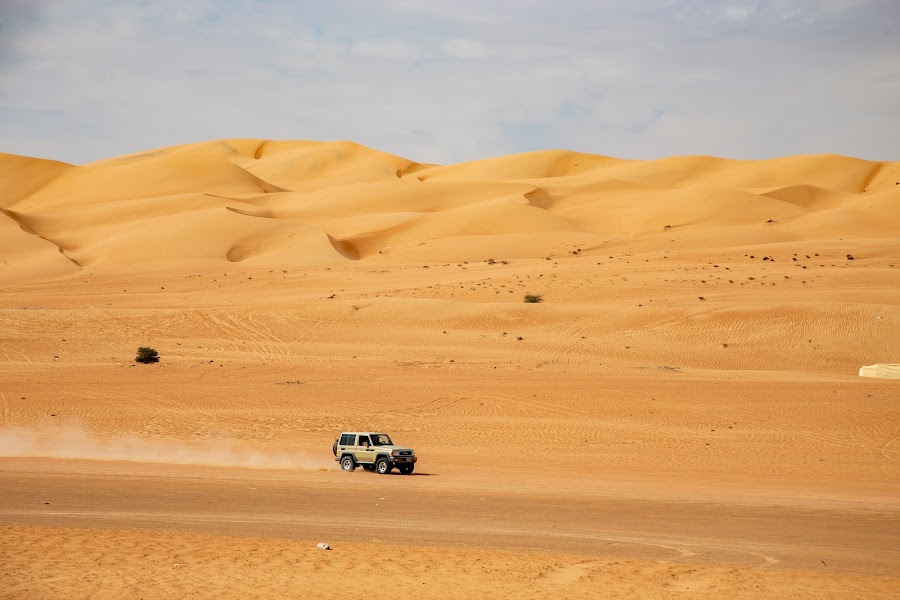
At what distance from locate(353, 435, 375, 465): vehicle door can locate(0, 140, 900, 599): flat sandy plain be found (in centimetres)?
32

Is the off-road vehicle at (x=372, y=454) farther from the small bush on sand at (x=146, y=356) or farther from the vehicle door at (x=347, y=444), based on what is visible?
the small bush on sand at (x=146, y=356)

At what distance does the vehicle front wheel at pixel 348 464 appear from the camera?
17922mm

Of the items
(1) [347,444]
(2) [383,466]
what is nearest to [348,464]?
(1) [347,444]

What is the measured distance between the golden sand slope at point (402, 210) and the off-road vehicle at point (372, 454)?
4363 cm

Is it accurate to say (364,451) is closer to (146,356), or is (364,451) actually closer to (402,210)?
(146,356)

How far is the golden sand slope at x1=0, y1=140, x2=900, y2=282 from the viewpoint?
220 ft

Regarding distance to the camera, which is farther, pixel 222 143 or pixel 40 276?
pixel 222 143

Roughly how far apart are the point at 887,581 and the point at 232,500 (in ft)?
28.5

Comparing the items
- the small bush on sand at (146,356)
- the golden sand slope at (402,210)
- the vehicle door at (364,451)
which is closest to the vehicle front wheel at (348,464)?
the vehicle door at (364,451)

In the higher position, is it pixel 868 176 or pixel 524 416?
pixel 868 176

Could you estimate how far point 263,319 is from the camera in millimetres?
40219

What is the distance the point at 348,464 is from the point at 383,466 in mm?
853

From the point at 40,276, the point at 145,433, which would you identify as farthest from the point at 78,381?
the point at 40,276

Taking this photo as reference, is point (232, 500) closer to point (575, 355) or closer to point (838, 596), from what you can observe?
point (838, 596)
